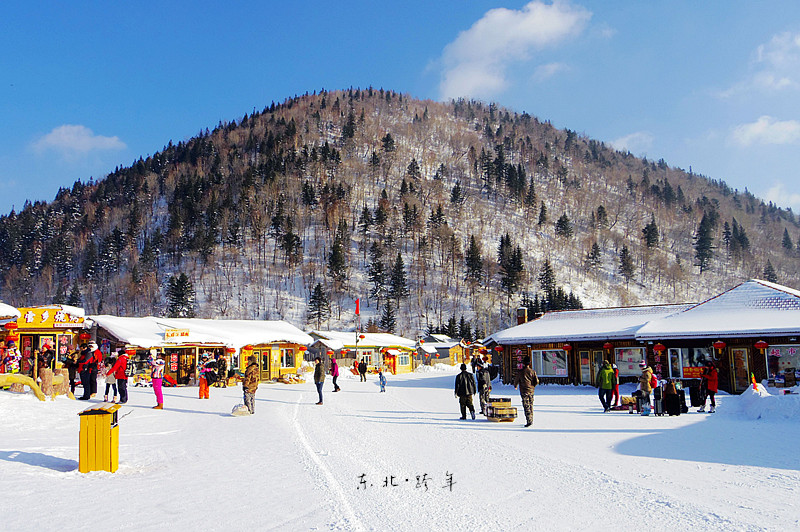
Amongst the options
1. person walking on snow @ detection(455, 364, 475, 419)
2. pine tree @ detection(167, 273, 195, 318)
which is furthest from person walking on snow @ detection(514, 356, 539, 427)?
pine tree @ detection(167, 273, 195, 318)

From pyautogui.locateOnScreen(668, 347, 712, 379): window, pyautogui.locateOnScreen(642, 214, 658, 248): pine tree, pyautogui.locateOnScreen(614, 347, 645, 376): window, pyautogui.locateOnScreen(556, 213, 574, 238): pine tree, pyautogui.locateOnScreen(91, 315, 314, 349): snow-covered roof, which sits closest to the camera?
pyautogui.locateOnScreen(668, 347, 712, 379): window

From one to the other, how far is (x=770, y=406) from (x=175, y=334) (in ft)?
77.2

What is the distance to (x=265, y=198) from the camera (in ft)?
339

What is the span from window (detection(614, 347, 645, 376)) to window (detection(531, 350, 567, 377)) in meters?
2.51

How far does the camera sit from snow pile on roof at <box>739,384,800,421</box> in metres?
12.1

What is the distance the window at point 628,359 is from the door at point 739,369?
145 inches

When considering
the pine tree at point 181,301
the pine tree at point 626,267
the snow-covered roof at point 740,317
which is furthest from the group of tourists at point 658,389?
the pine tree at point 626,267

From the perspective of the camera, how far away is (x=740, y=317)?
869 inches

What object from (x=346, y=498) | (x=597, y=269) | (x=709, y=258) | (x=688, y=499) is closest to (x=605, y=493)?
(x=688, y=499)

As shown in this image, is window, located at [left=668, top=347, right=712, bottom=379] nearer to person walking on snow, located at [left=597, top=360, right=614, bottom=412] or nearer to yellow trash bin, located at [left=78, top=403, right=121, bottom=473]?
person walking on snow, located at [left=597, top=360, right=614, bottom=412]

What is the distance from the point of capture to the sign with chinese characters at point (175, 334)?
85.9ft

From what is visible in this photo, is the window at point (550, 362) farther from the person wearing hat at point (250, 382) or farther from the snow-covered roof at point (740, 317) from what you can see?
the person wearing hat at point (250, 382)

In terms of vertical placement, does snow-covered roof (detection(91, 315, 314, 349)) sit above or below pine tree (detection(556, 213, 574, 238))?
below

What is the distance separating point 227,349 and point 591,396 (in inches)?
704
